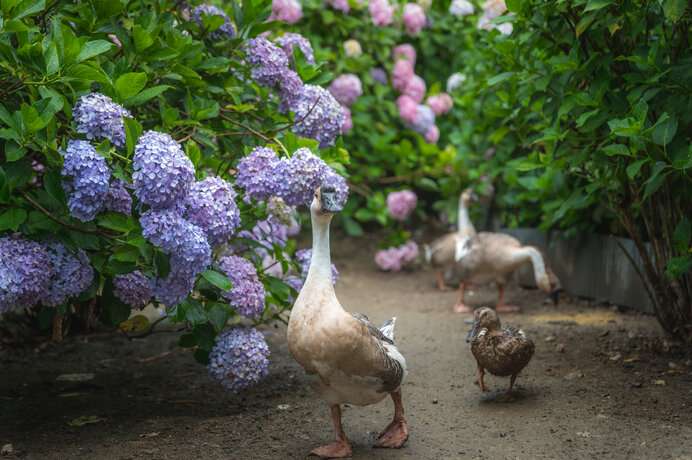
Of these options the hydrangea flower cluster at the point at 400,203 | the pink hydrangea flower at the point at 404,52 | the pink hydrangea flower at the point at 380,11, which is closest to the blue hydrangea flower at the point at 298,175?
the hydrangea flower cluster at the point at 400,203

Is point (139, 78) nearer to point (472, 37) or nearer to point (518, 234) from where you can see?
point (518, 234)

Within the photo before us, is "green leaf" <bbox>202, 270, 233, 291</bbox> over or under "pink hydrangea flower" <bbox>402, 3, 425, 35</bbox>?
under

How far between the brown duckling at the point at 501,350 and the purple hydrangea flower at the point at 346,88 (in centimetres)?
390

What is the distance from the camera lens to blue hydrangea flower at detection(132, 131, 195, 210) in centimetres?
293

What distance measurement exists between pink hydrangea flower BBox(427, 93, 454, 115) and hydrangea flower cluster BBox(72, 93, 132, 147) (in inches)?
246

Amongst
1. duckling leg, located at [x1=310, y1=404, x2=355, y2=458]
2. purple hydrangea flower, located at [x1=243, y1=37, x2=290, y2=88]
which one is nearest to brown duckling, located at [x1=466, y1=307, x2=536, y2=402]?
duckling leg, located at [x1=310, y1=404, x2=355, y2=458]

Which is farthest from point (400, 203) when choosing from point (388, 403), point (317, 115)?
point (317, 115)

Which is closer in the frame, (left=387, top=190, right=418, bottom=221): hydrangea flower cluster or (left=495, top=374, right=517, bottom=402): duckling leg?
(left=495, top=374, right=517, bottom=402): duckling leg

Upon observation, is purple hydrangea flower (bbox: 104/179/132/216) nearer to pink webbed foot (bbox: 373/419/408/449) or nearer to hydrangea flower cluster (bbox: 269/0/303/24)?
pink webbed foot (bbox: 373/419/408/449)

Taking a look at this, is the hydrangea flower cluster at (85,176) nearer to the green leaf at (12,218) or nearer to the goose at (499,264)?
the green leaf at (12,218)

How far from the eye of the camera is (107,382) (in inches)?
185

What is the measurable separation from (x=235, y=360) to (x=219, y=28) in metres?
1.92

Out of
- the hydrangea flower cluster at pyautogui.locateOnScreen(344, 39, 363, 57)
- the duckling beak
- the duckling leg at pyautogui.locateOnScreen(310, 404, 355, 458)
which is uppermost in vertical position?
the hydrangea flower cluster at pyautogui.locateOnScreen(344, 39, 363, 57)

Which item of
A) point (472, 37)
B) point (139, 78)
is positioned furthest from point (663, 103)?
point (472, 37)
